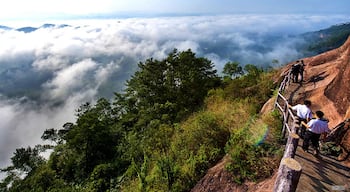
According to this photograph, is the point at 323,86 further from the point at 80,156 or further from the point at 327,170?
the point at 80,156

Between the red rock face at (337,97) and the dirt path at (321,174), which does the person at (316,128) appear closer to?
the dirt path at (321,174)

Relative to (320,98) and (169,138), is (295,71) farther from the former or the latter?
(169,138)

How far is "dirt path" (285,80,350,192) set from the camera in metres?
6.91

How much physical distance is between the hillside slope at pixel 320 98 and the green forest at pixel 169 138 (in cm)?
41

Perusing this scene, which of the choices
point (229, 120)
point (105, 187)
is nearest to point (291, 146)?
point (229, 120)

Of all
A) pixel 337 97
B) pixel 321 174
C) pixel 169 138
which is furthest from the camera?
pixel 169 138

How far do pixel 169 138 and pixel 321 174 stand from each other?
8.26 metres

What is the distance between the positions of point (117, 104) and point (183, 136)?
3417cm

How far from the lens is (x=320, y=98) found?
13844 millimetres

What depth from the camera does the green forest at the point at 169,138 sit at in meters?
9.71

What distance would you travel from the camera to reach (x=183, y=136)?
1191 cm

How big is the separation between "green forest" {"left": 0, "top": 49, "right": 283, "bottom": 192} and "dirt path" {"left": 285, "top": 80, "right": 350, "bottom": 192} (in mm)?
857

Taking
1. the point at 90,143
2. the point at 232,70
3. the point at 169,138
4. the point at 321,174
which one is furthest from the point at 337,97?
the point at 232,70

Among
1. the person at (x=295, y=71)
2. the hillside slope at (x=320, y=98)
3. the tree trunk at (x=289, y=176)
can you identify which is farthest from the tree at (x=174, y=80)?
the tree trunk at (x=289, y=176)
